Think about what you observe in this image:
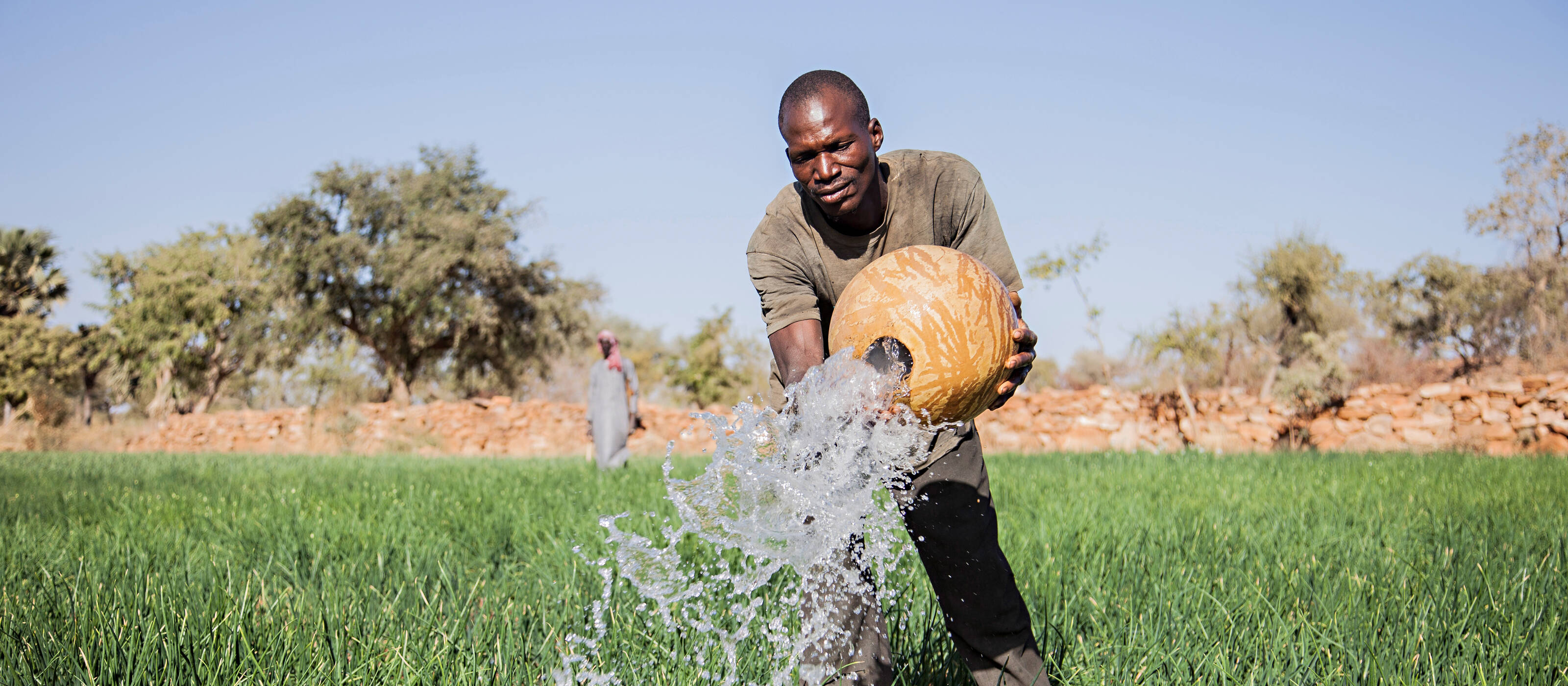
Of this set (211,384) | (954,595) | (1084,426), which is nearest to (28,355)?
(211,384)

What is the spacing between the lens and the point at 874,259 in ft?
9.04

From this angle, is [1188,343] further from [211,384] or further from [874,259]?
[211,384]

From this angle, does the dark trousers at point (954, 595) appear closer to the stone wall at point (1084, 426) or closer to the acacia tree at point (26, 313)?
the stone wall at point (1084, 426)

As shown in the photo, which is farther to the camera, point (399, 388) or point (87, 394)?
point (87, 394)

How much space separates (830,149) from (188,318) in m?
44.2

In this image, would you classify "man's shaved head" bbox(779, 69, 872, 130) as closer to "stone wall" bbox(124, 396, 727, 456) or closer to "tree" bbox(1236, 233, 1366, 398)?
"stone wall" bbox(124, 396, 727, 456)

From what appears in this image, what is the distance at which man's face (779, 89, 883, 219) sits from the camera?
2.37 metres

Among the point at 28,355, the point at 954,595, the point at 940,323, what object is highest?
the point at 28,355

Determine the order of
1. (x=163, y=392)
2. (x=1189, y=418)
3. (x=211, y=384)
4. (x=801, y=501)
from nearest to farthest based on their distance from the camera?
(x=801, y=501) → (x=1189, y=418) → (x=163, y=392) → (x=211, y=384)

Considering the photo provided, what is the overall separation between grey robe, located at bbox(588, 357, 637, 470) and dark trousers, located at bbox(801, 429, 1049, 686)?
9092 mm

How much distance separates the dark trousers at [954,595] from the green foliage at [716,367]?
94.3ft

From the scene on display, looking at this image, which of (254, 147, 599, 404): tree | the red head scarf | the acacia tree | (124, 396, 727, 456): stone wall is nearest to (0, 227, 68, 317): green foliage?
the acacia tree

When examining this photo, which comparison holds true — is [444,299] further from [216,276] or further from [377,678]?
[377,678]

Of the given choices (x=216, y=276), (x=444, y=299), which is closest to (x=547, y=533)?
(x=444, y=299)
